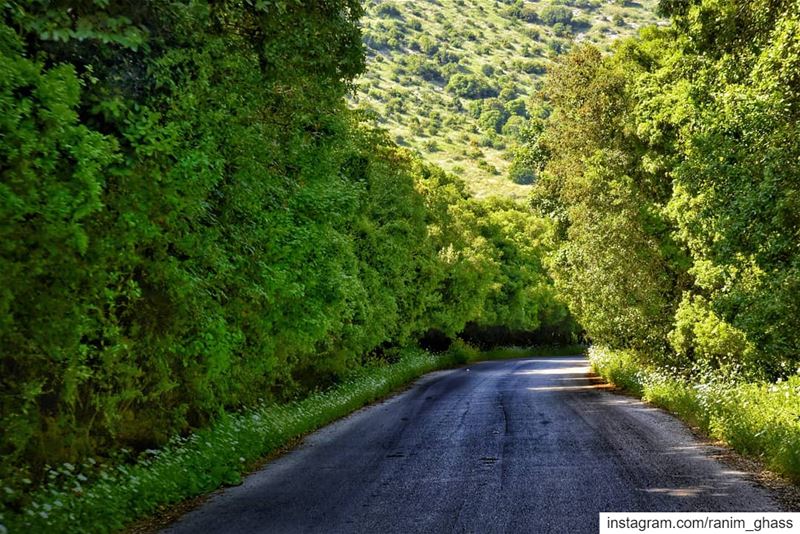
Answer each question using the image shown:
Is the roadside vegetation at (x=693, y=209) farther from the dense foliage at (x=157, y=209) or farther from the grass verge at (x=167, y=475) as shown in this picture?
the grass verge at (x=167, y=475)

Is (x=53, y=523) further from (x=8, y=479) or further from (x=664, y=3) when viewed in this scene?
(x=664, y=3)

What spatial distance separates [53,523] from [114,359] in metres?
3.17

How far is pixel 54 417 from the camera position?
10.1 m

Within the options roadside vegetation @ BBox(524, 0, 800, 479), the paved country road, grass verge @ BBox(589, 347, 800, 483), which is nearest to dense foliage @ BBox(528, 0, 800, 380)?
roadside vegetation @ BBox(524, 0, 800, 479)

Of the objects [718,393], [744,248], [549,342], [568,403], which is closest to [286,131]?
[744,248]

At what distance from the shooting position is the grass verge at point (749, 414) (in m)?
11.4

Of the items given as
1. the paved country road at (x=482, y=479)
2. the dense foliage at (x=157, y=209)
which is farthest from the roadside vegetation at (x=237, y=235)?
the paved country road at (x=482, y=479)

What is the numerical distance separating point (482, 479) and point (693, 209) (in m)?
12.8

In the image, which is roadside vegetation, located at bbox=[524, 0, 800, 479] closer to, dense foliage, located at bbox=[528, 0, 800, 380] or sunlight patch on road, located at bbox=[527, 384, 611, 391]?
dense foliage, located at bbox=[528, 0, 800, 380]

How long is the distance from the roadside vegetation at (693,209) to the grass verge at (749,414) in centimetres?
4

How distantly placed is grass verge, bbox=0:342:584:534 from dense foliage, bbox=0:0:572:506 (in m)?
0.40

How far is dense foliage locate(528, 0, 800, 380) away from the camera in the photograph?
1452cm

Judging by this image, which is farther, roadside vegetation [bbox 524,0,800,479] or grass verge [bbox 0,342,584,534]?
roadside vegetation [bbox 524,0,800,479]

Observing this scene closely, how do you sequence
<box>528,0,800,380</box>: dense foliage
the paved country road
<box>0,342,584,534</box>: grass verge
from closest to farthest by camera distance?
1. <box>0,342,584,534</box>: grass verge
2. the paved country road
3. <box>528,0,800,380</box>: dense foliage
